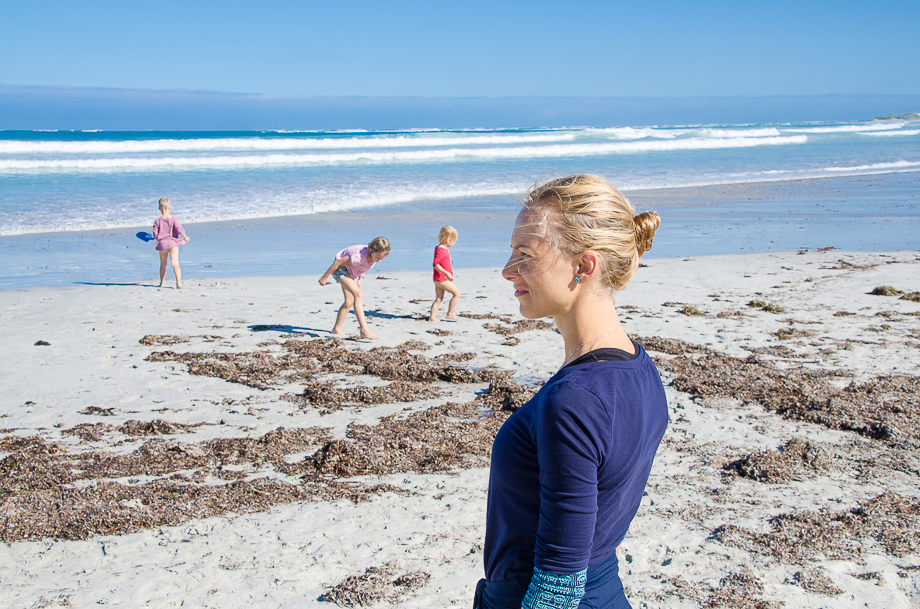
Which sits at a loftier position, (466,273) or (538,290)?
(538,290)

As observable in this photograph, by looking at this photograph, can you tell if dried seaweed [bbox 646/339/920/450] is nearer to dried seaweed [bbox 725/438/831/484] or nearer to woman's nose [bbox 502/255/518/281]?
dried seaweed [bbox 725/438/831/484]

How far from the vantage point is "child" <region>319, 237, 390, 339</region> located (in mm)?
8258

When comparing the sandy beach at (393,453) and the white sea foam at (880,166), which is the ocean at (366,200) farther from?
the sandy beach at (393,453)

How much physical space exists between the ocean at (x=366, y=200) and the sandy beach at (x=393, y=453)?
2113mm

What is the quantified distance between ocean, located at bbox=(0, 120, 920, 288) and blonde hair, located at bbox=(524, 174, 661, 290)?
14cm

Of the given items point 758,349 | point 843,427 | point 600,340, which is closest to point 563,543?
point 600,340

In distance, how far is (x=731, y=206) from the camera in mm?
20109

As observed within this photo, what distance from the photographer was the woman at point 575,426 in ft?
4.59

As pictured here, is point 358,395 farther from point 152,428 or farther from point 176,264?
point 176,264

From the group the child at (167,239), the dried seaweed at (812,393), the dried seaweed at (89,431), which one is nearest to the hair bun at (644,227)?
the dried seaweed at (812,393)

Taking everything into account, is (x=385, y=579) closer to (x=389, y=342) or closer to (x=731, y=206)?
(x=389, y=342)

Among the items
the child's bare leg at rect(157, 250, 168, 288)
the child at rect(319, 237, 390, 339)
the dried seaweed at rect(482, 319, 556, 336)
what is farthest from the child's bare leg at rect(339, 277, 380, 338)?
the child's bare leg at rect(157, 250, 168, 288)

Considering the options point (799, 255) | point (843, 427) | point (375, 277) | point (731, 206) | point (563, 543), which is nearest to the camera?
point (563, 543)

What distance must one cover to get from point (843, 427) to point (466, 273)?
6946 millimetres
